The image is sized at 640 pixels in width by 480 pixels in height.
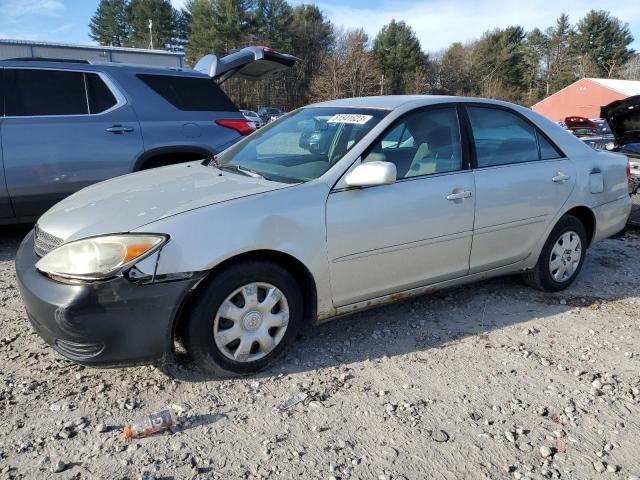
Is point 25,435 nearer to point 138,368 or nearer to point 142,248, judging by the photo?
point 138,368

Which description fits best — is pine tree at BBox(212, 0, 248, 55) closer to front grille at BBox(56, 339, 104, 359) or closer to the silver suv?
the silver suv

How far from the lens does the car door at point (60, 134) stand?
4777 millimetres

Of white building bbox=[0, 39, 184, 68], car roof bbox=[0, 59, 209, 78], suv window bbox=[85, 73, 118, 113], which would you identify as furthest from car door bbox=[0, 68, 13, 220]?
white building bbox=[0, 39, 184, 68]

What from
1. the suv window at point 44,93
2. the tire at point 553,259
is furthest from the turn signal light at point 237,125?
the tire at point 553,259

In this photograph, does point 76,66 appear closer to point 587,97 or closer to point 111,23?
point 587,97

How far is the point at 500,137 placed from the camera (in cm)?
388

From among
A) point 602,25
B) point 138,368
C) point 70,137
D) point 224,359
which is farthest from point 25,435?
point 602,25

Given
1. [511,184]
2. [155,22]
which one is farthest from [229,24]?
[511,184]

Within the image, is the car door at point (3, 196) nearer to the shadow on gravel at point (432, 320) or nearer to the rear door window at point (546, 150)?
the shadow on gravel at point (432, 320)

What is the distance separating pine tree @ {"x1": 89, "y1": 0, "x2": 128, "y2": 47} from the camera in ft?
209

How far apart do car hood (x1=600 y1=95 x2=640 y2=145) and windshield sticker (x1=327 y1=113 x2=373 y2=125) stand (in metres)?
4.55

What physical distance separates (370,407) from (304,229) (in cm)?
99

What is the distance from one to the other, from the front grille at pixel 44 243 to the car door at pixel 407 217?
56.7 inches

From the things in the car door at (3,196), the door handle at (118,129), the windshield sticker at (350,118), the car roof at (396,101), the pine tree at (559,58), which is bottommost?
the car door at (3,196)
